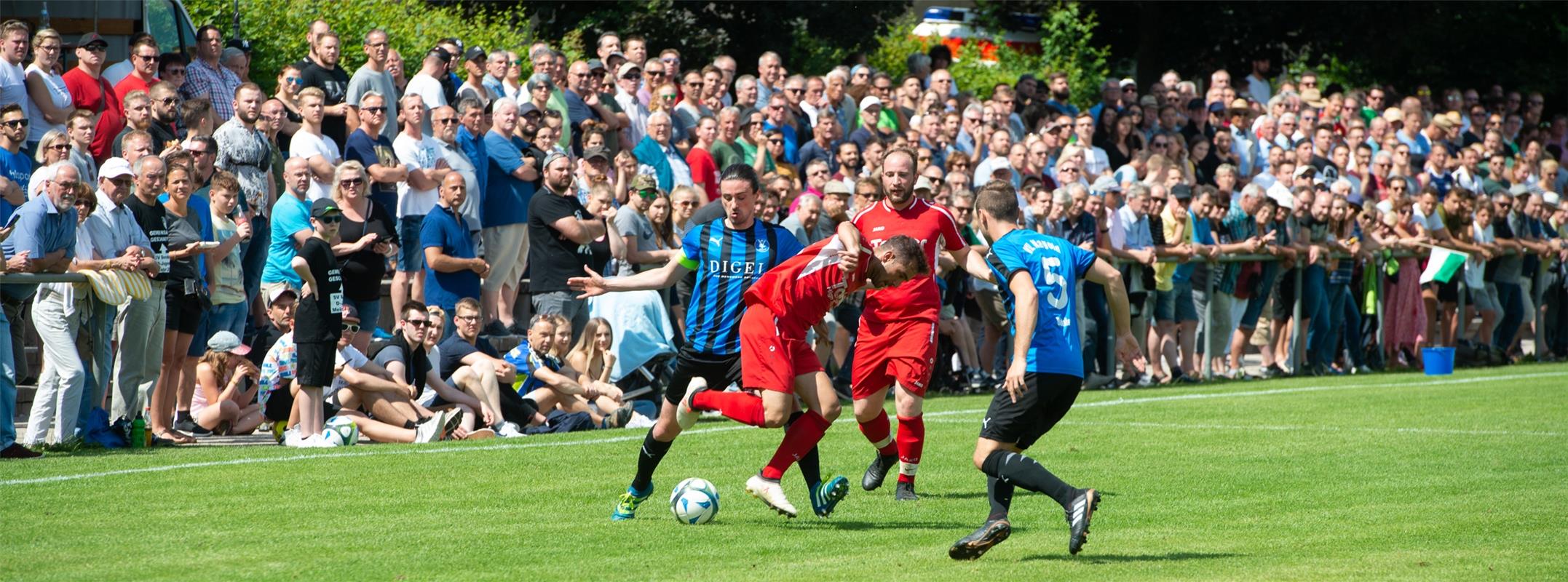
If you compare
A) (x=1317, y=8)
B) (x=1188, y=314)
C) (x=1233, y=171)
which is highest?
(x=1317, y=8)

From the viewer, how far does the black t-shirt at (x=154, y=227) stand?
11.8 meters

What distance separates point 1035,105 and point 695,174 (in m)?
6.27

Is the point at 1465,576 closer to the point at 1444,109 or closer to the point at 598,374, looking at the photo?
the point at 598,374

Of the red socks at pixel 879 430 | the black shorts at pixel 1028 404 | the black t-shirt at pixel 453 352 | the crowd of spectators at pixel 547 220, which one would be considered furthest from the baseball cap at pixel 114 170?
the black shorts at pixel 1028 404

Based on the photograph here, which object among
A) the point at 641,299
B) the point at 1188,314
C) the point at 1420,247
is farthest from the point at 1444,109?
the point at 641,299

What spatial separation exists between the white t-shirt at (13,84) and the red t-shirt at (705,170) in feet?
19.6

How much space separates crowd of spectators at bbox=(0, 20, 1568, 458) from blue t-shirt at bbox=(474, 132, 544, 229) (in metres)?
0.03

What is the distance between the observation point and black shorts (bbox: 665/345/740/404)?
369 inches

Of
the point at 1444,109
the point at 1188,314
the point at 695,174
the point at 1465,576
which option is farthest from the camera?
the point at 1444,109

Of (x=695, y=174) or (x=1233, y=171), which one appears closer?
(x=695, y=174)

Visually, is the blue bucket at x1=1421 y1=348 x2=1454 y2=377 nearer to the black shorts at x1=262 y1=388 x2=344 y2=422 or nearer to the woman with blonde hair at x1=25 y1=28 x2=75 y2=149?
the black shorts at x1=262 y1=388 x2=344 y2=422

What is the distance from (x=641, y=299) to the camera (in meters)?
14.7

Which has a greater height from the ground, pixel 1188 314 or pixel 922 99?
pixel 922 99

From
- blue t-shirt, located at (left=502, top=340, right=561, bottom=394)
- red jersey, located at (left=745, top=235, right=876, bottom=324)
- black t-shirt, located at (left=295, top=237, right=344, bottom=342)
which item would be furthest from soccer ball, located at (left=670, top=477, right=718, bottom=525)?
blue t-shirt, located at (left=502, top=340, right=561, bottom=394)
